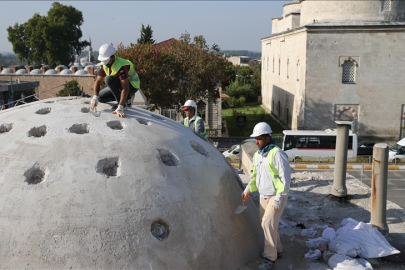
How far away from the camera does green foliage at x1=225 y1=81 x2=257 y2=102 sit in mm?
63688

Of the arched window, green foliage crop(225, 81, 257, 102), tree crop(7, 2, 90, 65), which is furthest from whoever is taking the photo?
green foliage crop(225, 81, 257, 102)

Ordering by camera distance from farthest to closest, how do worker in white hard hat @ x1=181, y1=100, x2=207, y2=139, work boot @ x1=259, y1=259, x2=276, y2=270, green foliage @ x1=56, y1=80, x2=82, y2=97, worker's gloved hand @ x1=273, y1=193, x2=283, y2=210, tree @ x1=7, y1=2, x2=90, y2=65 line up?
tree @ x1=7, y1=2, x2=90, y2=65 → green foliage @ x1=56, y1=80, x2=82, y2=97 → worker in white hard hat @ x1=181, y1=100, x2=207, y2=139 → work boot @ x1=259, y1=259, x2=276, y2=270 → worker's gloved hand @ x1=273, y1=193, x2=283, y2=210

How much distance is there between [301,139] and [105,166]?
75.6 ft

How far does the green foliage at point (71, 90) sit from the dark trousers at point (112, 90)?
1406 inches

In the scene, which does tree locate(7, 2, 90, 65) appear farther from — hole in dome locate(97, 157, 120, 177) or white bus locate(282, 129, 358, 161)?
hole in dome locate(97, 157, 120, 177)

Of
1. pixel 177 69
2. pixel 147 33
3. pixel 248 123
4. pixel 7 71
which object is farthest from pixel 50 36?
pixel 177 69

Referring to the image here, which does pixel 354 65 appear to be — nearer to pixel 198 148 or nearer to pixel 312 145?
pixel 312 145

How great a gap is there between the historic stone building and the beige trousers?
28.1 meters

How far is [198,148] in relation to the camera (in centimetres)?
838

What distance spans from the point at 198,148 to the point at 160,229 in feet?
6.36

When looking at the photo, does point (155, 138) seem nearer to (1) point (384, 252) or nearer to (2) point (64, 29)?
(1) point (384, 252)

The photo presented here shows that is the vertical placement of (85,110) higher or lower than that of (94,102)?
lower

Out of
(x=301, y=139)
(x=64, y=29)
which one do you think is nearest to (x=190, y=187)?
(x=301, y=139)

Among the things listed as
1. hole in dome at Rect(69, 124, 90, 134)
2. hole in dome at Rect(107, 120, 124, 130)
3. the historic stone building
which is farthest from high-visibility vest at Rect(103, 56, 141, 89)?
the historic stone building
